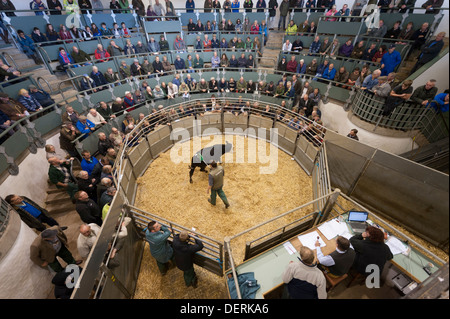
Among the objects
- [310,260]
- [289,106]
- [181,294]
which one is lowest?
[181,294]

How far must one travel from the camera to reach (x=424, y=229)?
12.4ft

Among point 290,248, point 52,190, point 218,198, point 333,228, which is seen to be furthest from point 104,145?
point 333,228

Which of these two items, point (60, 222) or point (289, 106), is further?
point (289, 106)

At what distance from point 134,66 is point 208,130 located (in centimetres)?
476

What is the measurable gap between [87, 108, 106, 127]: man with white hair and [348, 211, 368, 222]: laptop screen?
7673 mm

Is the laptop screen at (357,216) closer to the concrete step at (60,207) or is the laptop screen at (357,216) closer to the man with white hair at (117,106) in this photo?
the concrete step at (60,207)

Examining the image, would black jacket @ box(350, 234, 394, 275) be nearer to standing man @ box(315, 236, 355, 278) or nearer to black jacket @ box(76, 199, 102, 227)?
standing man @ box(315, 236, 355, 278)

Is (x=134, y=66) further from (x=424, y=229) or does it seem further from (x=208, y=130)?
(x=424, y=229)

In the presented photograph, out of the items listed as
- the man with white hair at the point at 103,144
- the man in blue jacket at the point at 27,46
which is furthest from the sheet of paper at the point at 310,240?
the man in blue jacket at the point at 27,46

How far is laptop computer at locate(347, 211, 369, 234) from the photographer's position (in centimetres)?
380

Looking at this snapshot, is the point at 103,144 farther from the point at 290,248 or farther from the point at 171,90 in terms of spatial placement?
the point at 290,248

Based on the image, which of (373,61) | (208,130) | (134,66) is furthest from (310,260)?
(134,66)

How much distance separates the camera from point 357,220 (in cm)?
386

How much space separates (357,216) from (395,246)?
2.37 feet
